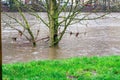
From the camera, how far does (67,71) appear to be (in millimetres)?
6414

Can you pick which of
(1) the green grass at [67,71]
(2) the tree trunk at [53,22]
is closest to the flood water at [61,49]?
(2) the tree trunk at [53,22]

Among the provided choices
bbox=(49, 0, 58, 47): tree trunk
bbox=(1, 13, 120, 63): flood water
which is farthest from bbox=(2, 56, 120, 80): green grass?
bbox=(49, 0, 58, 47): tree trunk

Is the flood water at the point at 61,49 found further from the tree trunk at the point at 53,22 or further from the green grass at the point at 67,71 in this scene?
the green grass at the point at 67,71

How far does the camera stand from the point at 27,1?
44.2ft

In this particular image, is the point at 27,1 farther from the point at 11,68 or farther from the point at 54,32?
the point at 11,68

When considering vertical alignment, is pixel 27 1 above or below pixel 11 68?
above

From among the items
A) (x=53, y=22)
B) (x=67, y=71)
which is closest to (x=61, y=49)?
(x=53, y=22)

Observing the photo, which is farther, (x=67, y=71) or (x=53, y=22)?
(x=53, y=22)

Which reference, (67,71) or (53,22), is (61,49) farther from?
(67,71)

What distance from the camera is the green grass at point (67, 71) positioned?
5.82 m

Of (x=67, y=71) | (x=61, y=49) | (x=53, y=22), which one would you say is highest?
(x=53, y=22)

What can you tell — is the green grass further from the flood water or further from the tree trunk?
the tree trunk

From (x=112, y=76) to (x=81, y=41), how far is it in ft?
28.7

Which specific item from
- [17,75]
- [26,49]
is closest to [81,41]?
[26,49]
